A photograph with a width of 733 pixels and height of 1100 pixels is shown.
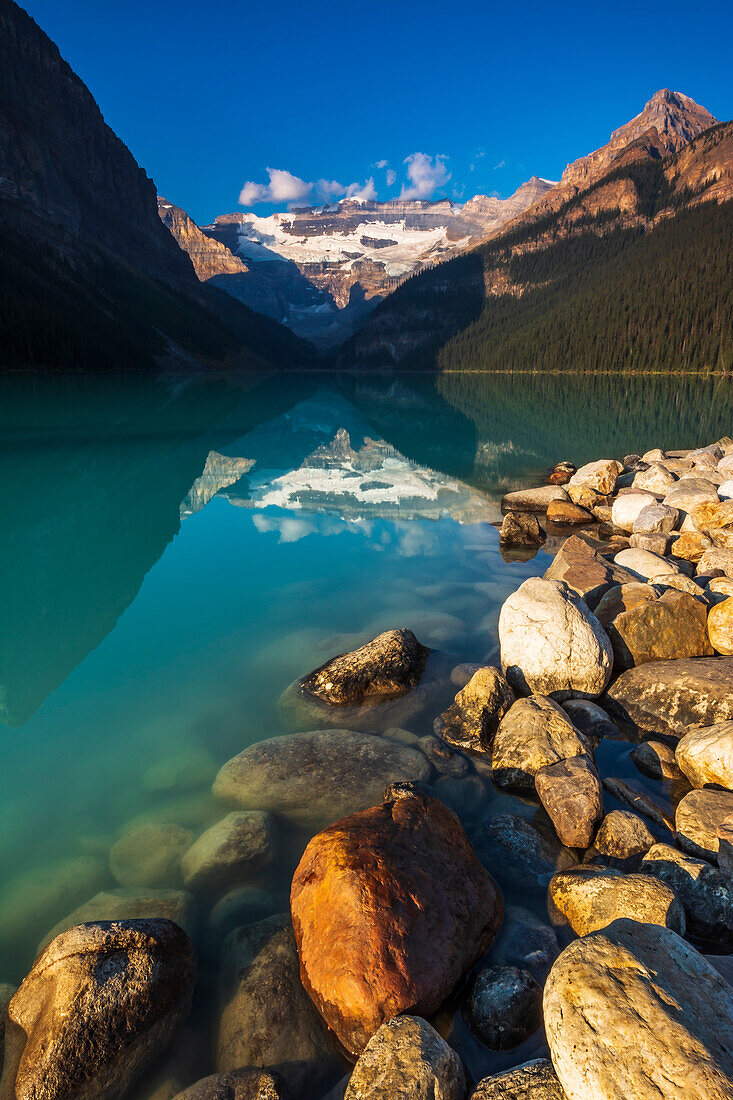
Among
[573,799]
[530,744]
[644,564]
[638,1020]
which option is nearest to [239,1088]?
[638,1020]

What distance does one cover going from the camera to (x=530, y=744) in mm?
5820

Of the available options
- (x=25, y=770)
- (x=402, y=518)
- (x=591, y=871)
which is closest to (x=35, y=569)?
(x=25, y=770)

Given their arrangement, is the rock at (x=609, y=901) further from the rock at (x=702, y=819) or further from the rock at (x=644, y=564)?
the rock at (x=644, y=564)

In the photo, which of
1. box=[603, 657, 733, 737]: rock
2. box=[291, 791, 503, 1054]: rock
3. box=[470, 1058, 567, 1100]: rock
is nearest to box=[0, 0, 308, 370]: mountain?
box=[603, 657, 733, 737]: rock

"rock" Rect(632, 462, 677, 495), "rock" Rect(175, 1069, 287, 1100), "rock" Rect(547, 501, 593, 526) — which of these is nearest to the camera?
"rock" Rect(175, 1069, 287, 1100)

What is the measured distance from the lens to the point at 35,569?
1176 cm

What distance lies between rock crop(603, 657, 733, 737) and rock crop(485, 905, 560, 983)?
3248 mm

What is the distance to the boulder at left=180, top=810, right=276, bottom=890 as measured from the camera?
15.3 feet

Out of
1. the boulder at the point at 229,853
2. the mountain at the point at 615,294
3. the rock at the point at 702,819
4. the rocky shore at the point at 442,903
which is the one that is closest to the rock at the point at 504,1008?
the rocky shore at the point at 442,903

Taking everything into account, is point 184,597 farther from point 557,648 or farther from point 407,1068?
point 407,1068

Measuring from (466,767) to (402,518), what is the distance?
10680 millimetres

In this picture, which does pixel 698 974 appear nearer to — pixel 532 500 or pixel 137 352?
pixel 532 500

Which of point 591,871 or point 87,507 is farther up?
point 87,507

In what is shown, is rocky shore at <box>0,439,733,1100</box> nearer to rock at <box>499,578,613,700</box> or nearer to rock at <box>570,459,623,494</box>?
rock at <box>499,578,613,700</box>
